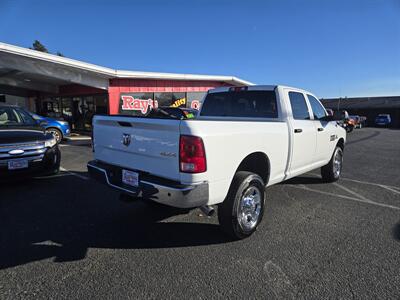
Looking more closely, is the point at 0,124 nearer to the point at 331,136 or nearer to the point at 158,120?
the point at 158,120

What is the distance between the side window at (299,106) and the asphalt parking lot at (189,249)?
1.46m

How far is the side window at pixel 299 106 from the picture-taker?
A: 4628 mm

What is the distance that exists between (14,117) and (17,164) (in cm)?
198

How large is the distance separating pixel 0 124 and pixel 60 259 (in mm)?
4470

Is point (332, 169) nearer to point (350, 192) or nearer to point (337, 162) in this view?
point (337, 162)

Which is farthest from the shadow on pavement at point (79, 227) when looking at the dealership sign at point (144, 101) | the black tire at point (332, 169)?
the dealership sign at point (144, 101)

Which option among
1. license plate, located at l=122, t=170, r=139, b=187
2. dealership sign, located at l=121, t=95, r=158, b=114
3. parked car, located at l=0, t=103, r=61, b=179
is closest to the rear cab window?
license plate, located at l=122, t=170, r=139, b=187

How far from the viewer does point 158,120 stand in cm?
304

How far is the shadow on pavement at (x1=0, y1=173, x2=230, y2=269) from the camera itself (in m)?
3.24

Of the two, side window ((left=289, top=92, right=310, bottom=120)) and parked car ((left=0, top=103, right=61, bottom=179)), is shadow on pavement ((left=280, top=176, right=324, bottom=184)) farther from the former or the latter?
parked car ((left=0, top=103, right=61, bottom=179))

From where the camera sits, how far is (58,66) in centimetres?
1395

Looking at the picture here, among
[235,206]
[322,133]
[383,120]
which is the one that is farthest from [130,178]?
[383,120]

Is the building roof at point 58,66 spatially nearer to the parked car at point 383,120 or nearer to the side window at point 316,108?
the side window at point 316,108

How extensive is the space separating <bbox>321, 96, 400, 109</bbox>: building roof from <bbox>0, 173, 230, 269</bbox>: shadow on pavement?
158 feet
